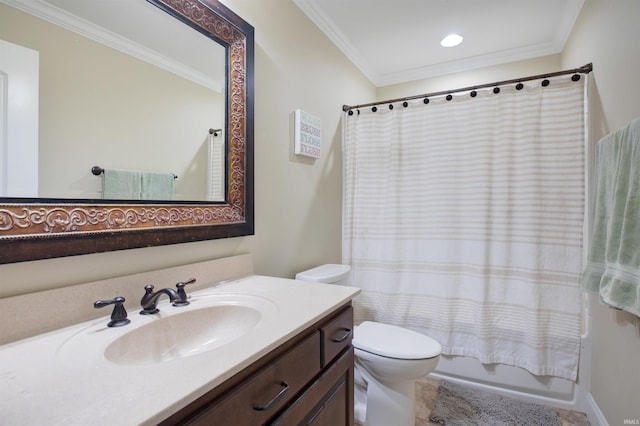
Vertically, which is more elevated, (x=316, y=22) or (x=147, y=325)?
(x=316, y=22)

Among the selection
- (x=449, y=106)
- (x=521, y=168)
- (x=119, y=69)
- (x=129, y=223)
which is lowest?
(x=129, y=223)

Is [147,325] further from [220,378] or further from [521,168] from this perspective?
[521,168]

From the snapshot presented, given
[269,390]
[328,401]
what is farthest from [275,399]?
[328,401]

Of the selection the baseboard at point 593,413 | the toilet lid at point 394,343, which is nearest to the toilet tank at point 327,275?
the toilet lid at point 394,343

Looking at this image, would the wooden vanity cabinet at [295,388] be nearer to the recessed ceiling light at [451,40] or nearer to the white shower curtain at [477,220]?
the white shower curtain at [477,220]

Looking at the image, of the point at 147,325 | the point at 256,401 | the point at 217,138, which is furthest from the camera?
the point at 217,138

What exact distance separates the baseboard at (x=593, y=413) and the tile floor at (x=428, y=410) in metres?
0.04

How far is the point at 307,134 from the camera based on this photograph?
5.94 ft

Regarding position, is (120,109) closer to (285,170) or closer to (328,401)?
(285,170)

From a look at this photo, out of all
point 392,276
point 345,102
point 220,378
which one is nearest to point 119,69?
point 220,378

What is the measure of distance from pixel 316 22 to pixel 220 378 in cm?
209

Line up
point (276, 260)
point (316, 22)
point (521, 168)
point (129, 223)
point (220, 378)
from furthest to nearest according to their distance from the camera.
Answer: point (316, 22), point (521, 168), point (276, 260), point (129, 223), point (220, 378)

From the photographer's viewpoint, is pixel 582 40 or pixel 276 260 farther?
pixel 582 40

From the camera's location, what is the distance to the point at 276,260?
1.61 metres
